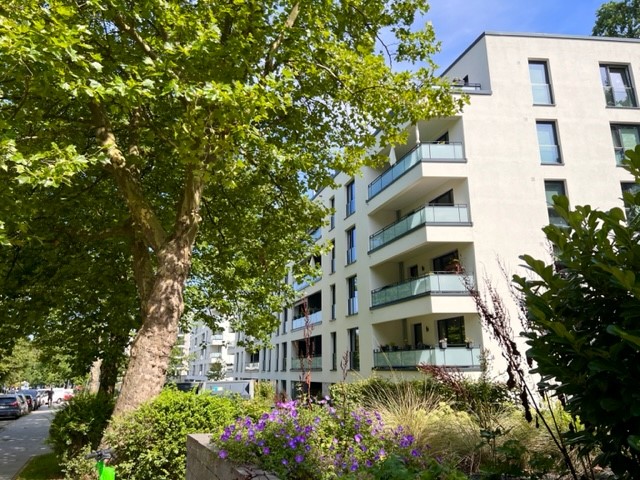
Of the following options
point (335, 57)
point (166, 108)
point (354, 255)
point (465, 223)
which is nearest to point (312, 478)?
point (335, 57)

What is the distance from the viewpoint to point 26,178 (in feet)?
17.5

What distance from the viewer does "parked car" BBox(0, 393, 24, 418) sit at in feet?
90.0

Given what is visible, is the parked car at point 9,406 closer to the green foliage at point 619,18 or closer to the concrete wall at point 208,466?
the concrete wall at point 208,466

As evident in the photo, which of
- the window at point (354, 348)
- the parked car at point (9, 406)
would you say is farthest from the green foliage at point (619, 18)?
the parked car at point (9, 406)

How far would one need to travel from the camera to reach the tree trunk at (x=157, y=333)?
728 centimetres

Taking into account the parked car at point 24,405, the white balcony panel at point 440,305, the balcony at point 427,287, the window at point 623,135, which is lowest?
the parked car at point 24,405

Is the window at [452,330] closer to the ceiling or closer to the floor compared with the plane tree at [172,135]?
closer to the floor

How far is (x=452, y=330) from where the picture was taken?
758 inches

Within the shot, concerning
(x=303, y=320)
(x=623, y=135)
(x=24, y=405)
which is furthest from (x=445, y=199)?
(x=24, y=405)

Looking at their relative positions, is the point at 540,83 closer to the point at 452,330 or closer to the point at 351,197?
the point at 452,330

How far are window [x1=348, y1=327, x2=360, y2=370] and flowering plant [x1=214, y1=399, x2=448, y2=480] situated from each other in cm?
1944

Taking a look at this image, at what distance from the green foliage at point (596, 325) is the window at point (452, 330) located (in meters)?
16.3

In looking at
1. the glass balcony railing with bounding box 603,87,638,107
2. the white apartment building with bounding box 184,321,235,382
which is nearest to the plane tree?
the glass balcony railing with bounding box 603,87,638,107

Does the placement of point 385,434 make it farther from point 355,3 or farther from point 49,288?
point 49,288
